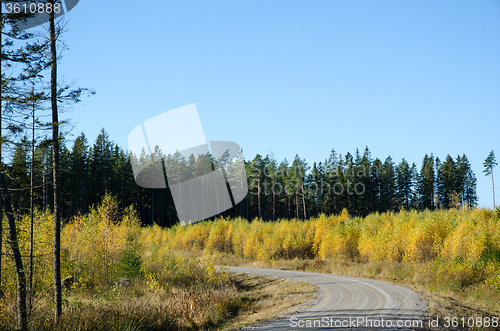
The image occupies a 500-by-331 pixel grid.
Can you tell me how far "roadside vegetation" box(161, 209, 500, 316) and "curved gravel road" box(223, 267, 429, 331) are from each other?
115 cm

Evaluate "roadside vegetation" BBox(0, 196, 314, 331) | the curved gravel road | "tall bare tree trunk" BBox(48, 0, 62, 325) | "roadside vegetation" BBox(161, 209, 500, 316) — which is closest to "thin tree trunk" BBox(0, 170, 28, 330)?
"roadside vegetation" BBox(0, 196, 314, 331)

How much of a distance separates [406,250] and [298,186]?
44.5 m

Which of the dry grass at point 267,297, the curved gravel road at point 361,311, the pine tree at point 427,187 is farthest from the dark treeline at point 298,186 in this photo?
the curved gravel road at point 361,311

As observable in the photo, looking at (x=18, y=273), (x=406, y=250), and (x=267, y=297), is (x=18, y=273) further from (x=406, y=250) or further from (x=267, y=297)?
(x=406, y=250)

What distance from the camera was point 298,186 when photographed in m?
67.1

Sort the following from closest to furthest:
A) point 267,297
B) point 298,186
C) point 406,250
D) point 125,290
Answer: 1. point 267,297
2. point 125,290
3. point 406,250
4. point 298,186

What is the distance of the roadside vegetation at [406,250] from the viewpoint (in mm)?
16594

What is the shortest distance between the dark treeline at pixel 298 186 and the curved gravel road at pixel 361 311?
45.4 metres

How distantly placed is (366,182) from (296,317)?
60.2 meters

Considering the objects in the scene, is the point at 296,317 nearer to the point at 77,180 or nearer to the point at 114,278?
the point at 114,278

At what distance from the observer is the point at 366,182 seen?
225 feet

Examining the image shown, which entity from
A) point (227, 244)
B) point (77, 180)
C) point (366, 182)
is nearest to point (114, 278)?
point (227, 244)

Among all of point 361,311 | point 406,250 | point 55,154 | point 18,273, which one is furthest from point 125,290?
point 406,250

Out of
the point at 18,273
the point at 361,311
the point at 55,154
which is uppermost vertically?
the point at 55,154
